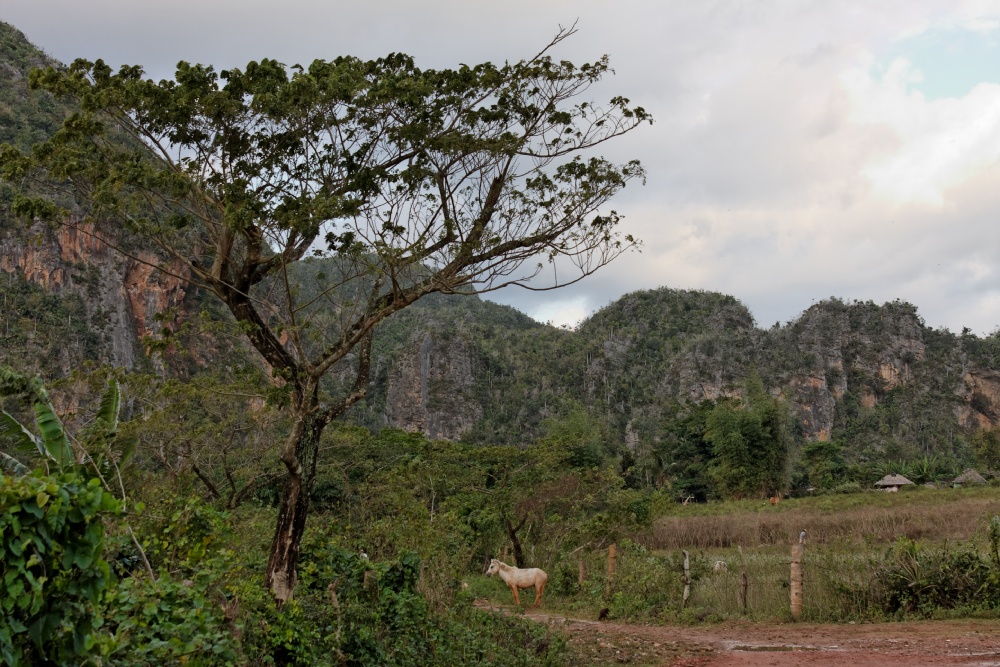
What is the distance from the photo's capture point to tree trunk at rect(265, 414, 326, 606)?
18.9 feet

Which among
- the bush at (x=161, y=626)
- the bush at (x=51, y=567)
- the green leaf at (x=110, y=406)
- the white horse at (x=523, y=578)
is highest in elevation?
the green leaf at (x=110, y=406)

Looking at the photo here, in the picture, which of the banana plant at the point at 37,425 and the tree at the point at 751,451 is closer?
the banana plant at the point at 37,425

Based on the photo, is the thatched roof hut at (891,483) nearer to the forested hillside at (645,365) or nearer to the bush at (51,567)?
the forested hillside at (645,365)

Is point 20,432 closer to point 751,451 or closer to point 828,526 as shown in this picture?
point 828,526

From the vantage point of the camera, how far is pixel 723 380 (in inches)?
2505

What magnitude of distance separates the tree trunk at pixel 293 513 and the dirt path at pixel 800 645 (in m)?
2.88

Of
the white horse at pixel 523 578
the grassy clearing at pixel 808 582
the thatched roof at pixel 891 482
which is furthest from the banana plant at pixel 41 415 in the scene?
the thatched roof at pixel 891 482

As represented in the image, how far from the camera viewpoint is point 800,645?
7.59m

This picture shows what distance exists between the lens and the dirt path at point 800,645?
6672 millimetres

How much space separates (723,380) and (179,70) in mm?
60981

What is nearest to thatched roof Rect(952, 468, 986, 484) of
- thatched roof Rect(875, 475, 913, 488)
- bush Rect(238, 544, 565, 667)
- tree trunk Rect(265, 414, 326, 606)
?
thatched roof Rect(875, 475, 913, 488)

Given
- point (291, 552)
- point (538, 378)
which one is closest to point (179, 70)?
point (291, 552)

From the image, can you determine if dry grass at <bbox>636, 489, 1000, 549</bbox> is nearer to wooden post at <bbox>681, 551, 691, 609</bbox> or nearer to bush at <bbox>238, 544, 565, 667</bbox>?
wooden post at <bbox>681, 551, 691, 609</bbox>

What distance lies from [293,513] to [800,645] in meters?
4.88
